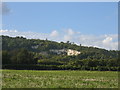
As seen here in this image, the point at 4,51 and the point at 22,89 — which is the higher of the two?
the point at 4,51

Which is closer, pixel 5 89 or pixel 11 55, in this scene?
pixel 5 89

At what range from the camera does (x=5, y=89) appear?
39.1 ft

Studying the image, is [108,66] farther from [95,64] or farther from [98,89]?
[98,89]

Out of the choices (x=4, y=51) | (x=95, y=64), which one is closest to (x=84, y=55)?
(x=95, y=64)

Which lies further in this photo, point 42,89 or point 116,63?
point 116,63

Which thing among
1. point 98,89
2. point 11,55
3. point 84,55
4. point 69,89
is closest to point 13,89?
point 69,89


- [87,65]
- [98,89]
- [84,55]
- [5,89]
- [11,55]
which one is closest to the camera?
[5,89]

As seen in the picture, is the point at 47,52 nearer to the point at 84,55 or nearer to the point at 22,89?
the point at 84,55

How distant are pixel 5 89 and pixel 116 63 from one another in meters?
102

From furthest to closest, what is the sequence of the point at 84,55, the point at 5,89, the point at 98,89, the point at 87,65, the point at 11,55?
the point at 84,55, the point at 87,65, the point at 11,55, the point at 98,89, the point at 5,89

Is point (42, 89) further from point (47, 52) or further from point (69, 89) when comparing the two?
point (47, 52)

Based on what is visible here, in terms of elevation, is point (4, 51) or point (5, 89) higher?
point (4, 51)

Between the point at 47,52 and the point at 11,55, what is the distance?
544ft

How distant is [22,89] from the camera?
1202 cm
